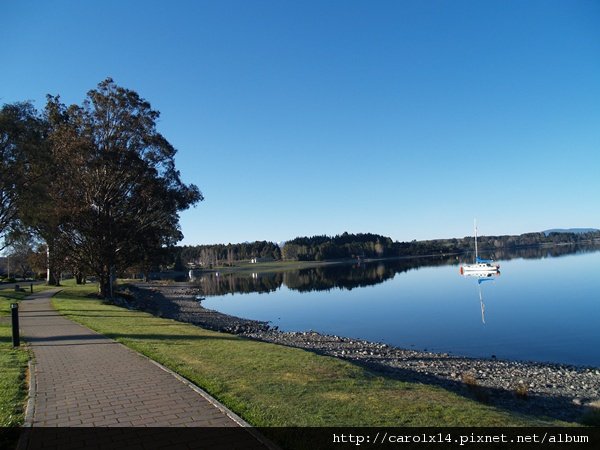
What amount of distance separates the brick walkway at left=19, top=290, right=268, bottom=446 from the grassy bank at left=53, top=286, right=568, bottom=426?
1.31ft

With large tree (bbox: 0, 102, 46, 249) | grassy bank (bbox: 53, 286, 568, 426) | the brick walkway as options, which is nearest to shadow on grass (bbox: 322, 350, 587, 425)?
grassy bank (bbox: 53, 286, 568, 426)

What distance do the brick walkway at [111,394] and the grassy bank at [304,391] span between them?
15.7 inches

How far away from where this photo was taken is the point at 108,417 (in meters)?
6.14

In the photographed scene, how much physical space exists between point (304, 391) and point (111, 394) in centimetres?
316

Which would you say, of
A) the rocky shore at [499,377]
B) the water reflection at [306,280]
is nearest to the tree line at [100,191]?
the rocky shore at [499,377]

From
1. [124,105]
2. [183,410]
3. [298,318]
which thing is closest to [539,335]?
[298,318]

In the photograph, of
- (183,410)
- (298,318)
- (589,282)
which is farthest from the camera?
(589,282)

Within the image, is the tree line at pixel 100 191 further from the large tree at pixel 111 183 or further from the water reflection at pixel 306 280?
the water reflection at pixel 306 280
